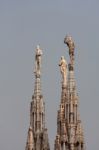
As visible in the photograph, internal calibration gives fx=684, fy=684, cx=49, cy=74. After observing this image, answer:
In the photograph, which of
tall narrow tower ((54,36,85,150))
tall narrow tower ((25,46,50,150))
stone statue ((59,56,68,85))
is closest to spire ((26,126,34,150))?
tall narrow tower ((25,46,50,150))

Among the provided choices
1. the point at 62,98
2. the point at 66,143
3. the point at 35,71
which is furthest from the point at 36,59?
the point at 66,143

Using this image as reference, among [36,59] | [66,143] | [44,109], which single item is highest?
[36,59]

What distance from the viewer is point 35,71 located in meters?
45.7

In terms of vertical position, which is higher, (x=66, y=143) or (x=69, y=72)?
(x=69, y=72)

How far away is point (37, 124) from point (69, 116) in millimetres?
2402

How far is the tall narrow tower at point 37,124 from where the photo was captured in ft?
143

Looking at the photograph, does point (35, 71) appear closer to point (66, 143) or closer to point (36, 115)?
A: point (36, 115)

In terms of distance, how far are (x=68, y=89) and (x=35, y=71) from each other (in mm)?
3117

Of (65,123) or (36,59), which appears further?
(36,59)

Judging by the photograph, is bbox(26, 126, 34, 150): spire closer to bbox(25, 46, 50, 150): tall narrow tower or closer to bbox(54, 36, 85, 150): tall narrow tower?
bbox(25, 46, 50, 150): tall narrow tower

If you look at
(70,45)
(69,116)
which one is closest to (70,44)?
(70,45)

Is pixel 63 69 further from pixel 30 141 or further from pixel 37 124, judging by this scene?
pixel 30 141

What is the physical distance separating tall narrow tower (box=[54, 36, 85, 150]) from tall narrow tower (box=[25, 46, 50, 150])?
52.9 inches

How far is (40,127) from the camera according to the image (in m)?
44.1
